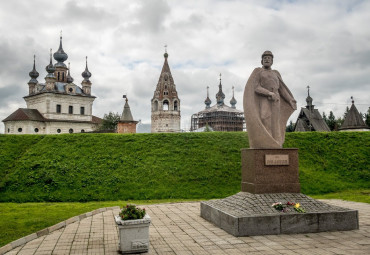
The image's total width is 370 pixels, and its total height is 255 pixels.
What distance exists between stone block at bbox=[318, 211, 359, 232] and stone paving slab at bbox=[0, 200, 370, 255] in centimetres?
15

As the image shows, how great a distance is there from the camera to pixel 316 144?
1972 cm

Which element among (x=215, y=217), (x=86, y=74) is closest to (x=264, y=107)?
(x=215, y=217)

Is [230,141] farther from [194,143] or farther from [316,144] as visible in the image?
[316,144]

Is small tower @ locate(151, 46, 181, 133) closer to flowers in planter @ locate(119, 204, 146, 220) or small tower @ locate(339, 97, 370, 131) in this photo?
small tower @ locate(339, 97, 370, 131)

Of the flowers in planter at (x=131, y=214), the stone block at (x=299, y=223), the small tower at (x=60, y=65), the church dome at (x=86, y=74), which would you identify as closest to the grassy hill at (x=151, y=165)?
the stone block at (x=299, y=223)

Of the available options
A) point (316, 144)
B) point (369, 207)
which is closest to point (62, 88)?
point (316, 144)

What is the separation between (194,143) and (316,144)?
714 cm

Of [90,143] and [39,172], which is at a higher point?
[90,143]

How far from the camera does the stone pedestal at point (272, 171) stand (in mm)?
8398

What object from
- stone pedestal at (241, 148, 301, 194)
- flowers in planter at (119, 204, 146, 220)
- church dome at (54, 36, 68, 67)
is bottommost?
flowers in planter at (119, 204, 146, 220)

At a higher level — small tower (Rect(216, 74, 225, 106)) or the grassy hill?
small tower (Rect(216, 74, 225, 106))

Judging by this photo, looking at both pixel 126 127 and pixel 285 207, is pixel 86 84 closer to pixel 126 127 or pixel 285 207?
pixel 126 127

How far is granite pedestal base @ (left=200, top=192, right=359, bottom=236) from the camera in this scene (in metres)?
7.23

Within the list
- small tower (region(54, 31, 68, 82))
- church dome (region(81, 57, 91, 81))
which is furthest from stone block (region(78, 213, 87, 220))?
church dome (region(81, 57, 91, 81))
